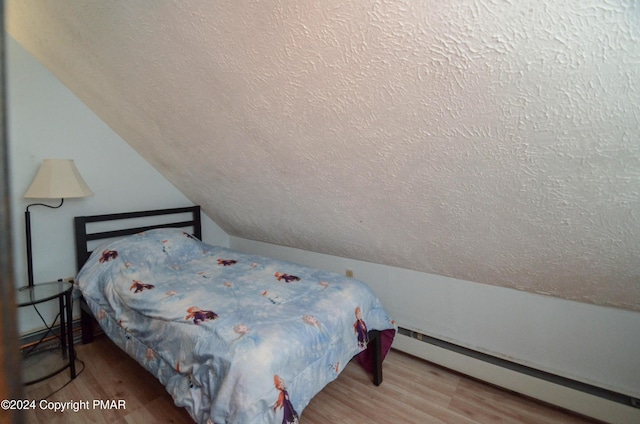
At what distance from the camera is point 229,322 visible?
1.52m

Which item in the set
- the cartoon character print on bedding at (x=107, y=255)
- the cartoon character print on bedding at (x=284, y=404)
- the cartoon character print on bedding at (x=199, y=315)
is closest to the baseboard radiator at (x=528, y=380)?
the cartoon character print on bedding at (x=284, y=404)

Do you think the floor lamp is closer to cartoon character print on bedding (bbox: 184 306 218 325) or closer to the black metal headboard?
the black metal headboard

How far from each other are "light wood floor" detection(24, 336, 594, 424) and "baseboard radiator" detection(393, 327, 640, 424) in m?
0.06

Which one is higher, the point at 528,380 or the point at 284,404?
the point at 284,404

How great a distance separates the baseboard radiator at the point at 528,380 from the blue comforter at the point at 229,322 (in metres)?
0.36

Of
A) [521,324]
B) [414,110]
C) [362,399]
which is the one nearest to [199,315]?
[362,399]

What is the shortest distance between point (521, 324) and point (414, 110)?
4.81 feet

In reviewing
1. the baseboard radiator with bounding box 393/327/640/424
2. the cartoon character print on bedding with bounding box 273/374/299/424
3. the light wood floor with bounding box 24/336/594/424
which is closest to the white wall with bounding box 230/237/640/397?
the baseboard radiator with bounding box 393/327/640/424

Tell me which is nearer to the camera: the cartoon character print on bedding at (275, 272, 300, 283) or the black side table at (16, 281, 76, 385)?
the black side table at (16, 281, 76, 385)

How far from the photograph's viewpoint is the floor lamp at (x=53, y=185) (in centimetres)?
206

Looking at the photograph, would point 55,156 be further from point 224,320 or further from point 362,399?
point 362,399

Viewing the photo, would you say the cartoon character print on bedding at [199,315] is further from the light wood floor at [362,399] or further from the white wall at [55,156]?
the white wall at [55,156]

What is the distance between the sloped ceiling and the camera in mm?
937

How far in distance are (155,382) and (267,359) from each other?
1191 millimetres
